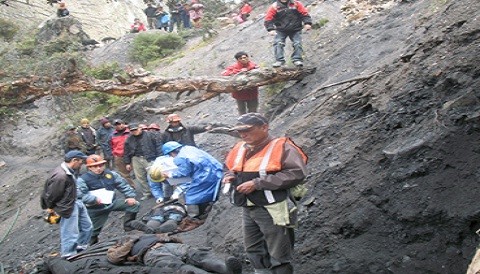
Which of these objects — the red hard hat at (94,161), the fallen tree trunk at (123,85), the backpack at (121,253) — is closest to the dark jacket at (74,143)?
the fallen tree trunk at (123,85)

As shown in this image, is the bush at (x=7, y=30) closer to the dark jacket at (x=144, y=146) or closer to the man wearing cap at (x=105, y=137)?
the man wearing cap at (x=105, y=137)

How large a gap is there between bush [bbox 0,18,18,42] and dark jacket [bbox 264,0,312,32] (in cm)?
1994

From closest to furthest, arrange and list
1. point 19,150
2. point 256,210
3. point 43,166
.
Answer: point 256,210 → point 43,166 → point 19,150

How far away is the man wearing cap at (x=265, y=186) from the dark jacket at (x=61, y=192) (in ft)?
9.94

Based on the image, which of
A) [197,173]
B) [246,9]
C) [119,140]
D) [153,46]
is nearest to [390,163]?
[197,173]

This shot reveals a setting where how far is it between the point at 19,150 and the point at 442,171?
17374 mm

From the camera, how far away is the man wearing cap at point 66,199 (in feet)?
23.3

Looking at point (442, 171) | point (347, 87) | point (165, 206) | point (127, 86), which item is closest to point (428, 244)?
point (442, 171)

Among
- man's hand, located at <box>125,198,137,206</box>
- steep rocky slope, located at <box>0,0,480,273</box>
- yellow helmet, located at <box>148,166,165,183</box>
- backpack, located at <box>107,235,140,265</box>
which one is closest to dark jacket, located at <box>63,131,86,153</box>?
Answer: steep rocky slope, located at <box>0,0,480,273</box>

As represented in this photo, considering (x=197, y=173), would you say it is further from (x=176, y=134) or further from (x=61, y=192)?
(x=61, y=192)

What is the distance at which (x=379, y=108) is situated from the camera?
7.29 metres

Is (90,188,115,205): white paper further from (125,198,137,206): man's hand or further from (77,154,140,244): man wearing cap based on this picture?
(125,198,137,206): man's hand

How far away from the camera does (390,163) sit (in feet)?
20.1

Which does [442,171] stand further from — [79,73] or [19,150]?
[19,150]
